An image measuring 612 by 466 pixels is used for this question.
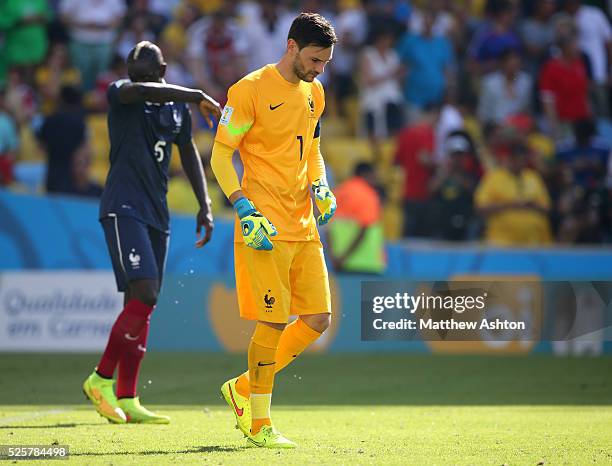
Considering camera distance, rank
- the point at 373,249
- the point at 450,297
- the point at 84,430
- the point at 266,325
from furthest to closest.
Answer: the point at 373,249 < the point at 450,297 < the point at 84,430 < the point at 266,325

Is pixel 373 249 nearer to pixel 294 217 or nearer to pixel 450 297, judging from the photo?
pixel 450 297

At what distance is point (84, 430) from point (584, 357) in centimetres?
788

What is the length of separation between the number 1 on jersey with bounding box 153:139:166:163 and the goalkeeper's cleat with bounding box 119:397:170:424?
5.40 ft

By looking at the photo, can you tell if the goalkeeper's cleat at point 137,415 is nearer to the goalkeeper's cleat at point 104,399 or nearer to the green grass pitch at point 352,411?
the goalkeeper's cleat at point 104,399

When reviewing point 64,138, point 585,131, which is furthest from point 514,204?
point 64,138

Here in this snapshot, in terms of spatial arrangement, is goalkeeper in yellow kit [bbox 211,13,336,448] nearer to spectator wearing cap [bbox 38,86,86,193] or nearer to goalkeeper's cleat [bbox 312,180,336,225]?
goalkeeper's cleat [bbox 312,180,336,225]

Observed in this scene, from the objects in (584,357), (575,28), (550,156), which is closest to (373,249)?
(584,357)

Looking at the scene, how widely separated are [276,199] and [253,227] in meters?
0.40

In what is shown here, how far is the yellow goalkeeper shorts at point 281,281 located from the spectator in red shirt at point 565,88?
11.9 m

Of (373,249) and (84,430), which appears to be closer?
(84,430)

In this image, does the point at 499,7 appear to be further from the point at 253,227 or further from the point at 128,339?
the point at 253,227

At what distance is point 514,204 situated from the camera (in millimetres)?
16109

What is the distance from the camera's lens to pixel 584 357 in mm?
14234

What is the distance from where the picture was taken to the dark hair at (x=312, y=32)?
271 inches
